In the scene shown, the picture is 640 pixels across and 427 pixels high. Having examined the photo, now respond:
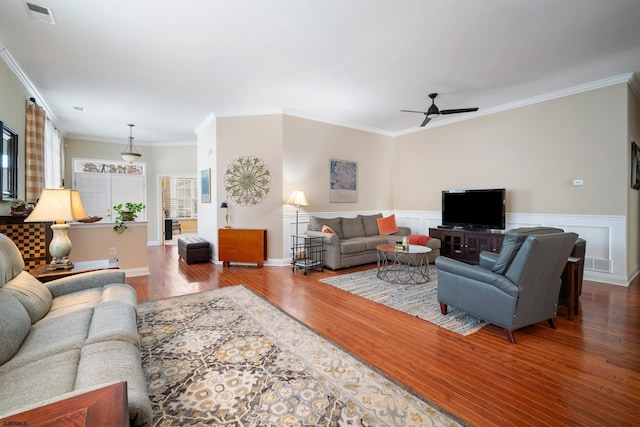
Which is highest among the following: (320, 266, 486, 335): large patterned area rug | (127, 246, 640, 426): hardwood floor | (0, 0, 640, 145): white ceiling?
(0, 0, 640, 145): white ceiling

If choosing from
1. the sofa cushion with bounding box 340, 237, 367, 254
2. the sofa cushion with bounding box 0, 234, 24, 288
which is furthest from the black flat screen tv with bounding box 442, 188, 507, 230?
the sofa cushion with bounding box 0, 234, 24, 288

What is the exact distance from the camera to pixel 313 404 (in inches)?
67.6

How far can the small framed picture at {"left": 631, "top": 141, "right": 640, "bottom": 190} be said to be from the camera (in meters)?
4.22

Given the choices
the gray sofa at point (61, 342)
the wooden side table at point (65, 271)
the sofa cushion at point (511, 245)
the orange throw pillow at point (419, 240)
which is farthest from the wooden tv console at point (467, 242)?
the wooden side table at point (65, 271)

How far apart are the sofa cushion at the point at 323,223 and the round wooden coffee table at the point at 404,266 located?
1082 millimetres

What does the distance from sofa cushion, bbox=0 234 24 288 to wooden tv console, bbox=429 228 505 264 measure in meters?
5.83

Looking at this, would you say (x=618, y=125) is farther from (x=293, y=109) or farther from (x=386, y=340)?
(x=293, y=109)

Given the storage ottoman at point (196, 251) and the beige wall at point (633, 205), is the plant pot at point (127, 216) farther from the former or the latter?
the beige wall at point (633, 205)

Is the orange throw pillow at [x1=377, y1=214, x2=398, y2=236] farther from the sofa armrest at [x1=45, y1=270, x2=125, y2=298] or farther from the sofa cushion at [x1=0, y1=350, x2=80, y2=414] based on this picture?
the sofa cushion at [x1=0, y1=350, x2=80, y2=414]

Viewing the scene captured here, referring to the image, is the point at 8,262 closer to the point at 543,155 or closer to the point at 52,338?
the point at 52,338

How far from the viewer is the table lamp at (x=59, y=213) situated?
2.62m

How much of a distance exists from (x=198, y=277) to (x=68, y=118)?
4549 mm

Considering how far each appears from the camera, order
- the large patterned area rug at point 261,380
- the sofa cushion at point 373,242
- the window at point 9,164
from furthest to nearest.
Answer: the sofa cushion at point 373,242 < the window at point 9,164 < the large patterned area rug at point 261,380

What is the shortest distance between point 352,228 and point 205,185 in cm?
329
